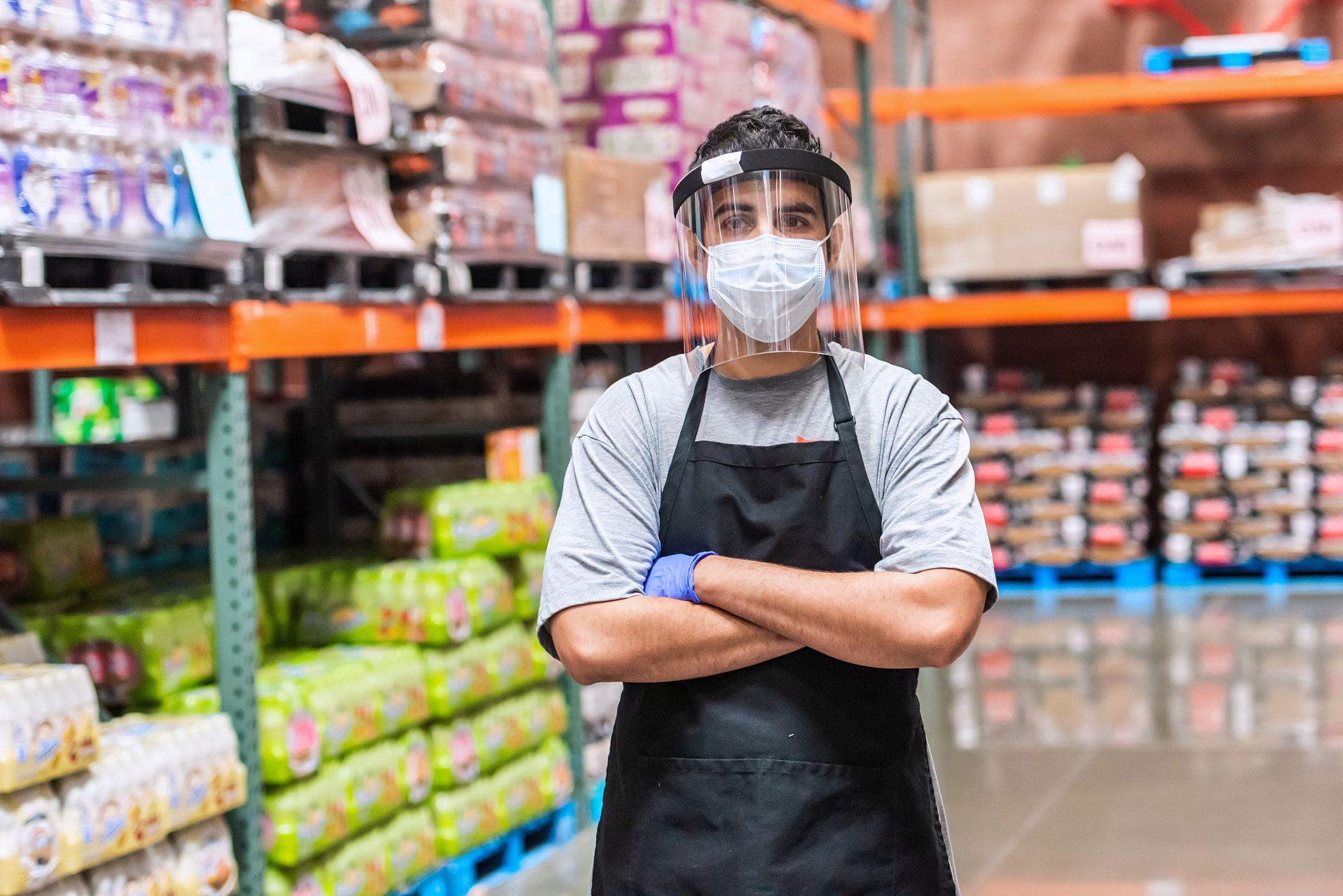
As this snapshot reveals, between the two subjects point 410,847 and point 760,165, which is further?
point 410,847

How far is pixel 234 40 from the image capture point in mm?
3803

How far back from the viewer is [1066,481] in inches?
384

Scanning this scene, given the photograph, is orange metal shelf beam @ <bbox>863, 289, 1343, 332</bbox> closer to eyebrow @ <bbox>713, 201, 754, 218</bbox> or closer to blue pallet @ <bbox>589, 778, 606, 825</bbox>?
blue pallet @ <bbox>589, 778, 606, 825</bbox>

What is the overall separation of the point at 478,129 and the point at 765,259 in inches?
109

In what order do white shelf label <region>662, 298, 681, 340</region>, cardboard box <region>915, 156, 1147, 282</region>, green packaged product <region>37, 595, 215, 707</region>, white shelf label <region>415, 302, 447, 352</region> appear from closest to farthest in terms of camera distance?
1. green packaged product <region>37, 595, 215, 707</region>
2. white shelf label <region>415, 302, 447, 352</region>
3. white shelf label <region>662, 298, 681, 340</region>
4. cardboard box <region>915, 156, 1147, 282</region>

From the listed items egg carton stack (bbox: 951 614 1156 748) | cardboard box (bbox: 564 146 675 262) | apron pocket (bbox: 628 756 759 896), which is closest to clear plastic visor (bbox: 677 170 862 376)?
apron pocket (bbox: 628 756 759 896)

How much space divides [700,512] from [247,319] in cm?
191

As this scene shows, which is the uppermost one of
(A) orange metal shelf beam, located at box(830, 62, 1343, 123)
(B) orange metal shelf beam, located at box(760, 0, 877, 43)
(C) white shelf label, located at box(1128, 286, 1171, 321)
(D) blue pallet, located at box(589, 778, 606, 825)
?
(B) orange metal shelf beam, located at box(760, 0, 877, 43)

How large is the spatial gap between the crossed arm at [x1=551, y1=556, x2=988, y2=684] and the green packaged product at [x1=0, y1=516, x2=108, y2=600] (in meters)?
2.45

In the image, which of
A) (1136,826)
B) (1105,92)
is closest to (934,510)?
(1136,826)

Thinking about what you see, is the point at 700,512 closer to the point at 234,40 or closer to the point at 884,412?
the point at 884,412

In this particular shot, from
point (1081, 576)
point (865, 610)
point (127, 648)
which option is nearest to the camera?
point (865, 610)

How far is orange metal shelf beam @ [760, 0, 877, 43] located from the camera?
26.1 feet

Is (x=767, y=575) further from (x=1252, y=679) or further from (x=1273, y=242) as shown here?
(x=1273, y=242)
